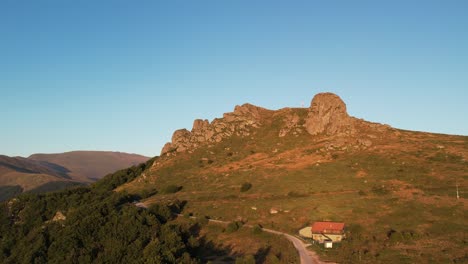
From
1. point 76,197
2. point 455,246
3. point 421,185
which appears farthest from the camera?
point 76,197

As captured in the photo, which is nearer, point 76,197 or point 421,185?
point 421,185

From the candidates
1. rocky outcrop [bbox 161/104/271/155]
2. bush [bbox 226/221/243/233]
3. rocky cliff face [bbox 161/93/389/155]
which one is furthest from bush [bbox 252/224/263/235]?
rocky outcrop [bbox 161/104/271/155]

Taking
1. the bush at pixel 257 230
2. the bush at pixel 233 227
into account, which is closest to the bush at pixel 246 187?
the bush at pixel 233 227

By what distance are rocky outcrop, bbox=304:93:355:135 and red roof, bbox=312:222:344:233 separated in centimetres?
8150

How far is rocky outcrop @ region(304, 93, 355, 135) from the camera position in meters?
156

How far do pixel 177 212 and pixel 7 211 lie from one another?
6468cm

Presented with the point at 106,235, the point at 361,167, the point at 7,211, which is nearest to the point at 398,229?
the point at 361,167

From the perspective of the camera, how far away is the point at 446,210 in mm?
80312

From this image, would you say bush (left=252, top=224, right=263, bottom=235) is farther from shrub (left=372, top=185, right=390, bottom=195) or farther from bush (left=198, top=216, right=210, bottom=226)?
shrub (left=372, top=185, right=390, bottom=195)

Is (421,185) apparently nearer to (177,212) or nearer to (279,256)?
(279,256)

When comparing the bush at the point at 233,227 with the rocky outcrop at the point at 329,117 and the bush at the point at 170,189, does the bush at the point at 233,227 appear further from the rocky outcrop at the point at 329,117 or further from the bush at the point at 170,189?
the rocky outcrop at the point at 329,117

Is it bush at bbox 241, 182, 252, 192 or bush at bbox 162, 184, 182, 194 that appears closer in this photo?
bush at bbox 241, 182, 252, 192

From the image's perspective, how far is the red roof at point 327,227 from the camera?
75.2m

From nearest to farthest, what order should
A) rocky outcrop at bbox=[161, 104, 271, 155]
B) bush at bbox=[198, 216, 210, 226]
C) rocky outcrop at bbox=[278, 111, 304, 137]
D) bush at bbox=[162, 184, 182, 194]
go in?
bush at bbox=[198, 216, 210, 226], bush at bbox=[162, 184, 182, 194], rocky outcrop at bbox=[278, 111, 304, 137], rocky outcrop at bbox=[161, 104, 271, 155]
